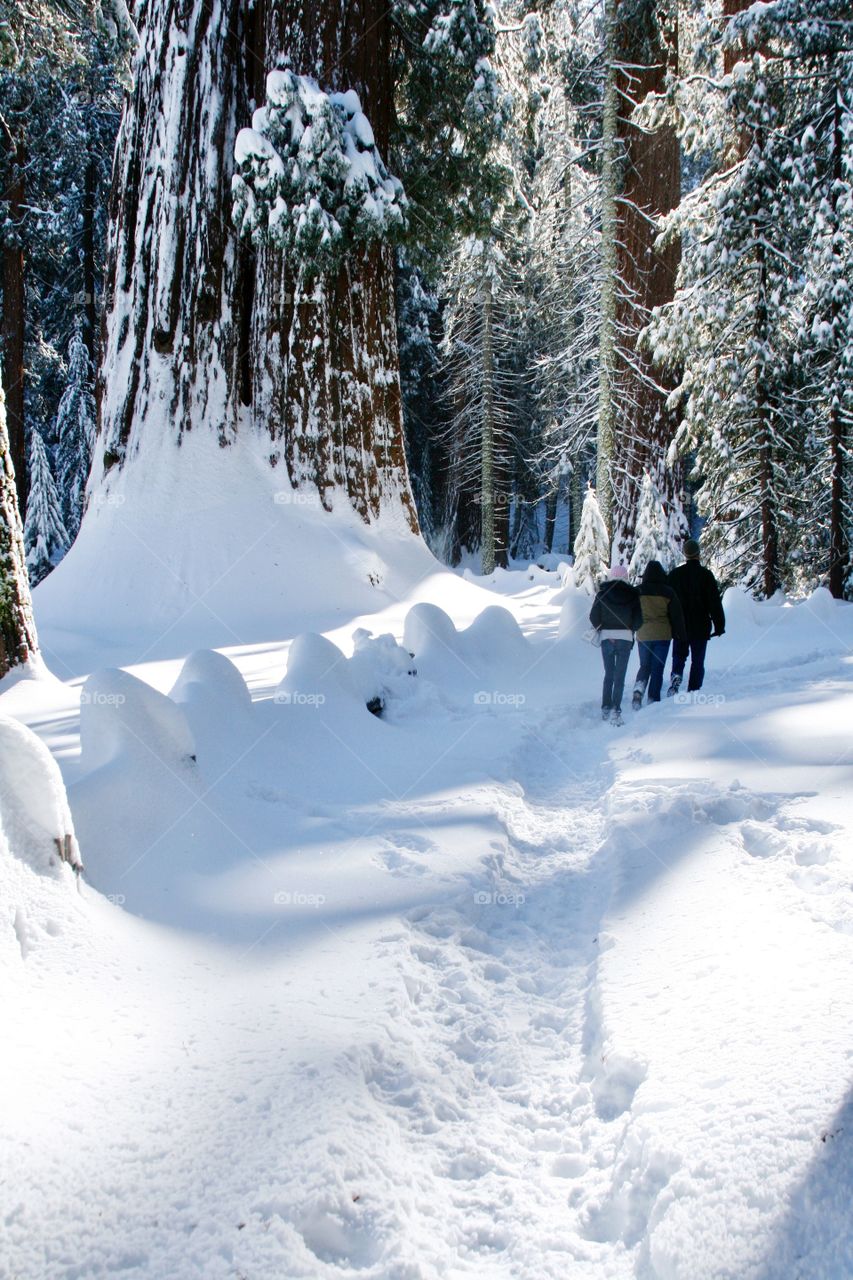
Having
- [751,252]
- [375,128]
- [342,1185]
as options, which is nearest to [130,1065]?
[342,1185]

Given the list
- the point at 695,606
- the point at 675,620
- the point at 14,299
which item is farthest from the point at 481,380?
the point at 675,620

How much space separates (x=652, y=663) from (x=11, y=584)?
5.80m

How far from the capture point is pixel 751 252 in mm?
13734

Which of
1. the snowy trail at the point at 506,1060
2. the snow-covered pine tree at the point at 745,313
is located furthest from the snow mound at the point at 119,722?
the snow-covered pine tree at the point at 745,313

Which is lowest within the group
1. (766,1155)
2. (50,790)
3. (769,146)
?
(766,1155)

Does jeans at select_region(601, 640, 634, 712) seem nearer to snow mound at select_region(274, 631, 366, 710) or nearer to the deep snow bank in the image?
snow mound at select_region(274, 631, 366, 710)

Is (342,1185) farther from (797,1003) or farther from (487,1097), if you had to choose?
(797,1003)

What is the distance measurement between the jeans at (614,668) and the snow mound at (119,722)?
14.6 feet

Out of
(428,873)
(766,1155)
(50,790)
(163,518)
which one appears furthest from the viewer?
(163,518)

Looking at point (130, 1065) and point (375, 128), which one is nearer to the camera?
point (130, 1065)

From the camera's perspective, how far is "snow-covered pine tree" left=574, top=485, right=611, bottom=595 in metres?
16.2

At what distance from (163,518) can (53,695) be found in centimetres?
449

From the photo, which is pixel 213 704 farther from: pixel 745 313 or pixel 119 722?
pixel 745 313

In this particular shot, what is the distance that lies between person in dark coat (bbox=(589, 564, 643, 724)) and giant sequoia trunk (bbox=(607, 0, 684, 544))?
23.9ft
